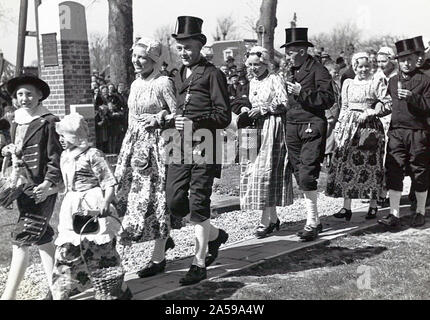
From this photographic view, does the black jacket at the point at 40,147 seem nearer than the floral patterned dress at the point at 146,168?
Yes

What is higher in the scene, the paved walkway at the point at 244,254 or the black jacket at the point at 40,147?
the black jacket at the point at 40,147

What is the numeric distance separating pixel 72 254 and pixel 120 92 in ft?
32.1

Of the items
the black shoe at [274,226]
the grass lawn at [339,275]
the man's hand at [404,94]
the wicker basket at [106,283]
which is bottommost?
the grass lawn at [339,275]

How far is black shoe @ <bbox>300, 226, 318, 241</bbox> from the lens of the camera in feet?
21.8

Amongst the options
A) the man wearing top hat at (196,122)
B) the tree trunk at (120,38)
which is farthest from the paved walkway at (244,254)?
the tree trunk at (120,38)

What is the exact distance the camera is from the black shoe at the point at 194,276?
5094 millimetres

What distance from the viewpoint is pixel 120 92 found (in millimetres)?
13875

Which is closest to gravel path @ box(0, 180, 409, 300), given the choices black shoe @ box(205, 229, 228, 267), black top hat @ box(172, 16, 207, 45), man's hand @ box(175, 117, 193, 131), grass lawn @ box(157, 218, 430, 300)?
black shoe @ box(205, 229, 228, 267)

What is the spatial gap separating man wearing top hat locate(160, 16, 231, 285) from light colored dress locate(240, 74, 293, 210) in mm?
1466

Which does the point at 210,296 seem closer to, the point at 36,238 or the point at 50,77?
the point at 36,238

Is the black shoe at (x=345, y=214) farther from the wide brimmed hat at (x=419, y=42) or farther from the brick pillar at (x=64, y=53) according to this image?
the brick pillar at (x=64, y=53)

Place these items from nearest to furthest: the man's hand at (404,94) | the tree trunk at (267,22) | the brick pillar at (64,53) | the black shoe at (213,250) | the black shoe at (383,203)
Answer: the black shoe at (213,250) → the man's hand at (404,94) → the black shoe at (383,203) → the brick pillar at (64,53) → the tree trunk at (267,22)

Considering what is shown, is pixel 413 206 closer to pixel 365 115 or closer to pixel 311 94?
pixel 365 115

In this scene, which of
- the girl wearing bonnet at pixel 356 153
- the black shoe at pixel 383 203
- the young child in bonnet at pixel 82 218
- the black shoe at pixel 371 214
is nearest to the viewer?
the young child in bonnet at pixel 82 218
